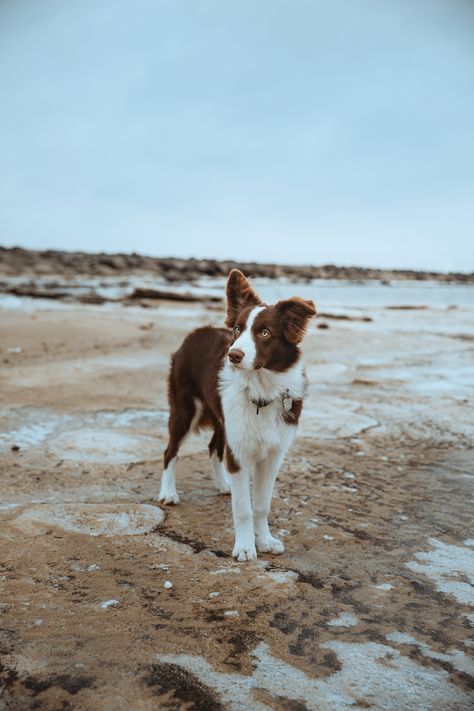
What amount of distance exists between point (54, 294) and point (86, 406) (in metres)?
12.5

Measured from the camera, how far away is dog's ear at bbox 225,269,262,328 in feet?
12.3

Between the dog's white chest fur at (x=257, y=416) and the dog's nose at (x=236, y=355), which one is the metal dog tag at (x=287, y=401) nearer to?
the dog's white chest fur at (x=257, y=416)

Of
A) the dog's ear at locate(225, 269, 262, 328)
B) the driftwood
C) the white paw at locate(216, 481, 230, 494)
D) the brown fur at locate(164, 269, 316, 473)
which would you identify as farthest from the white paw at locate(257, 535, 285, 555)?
the driftwood

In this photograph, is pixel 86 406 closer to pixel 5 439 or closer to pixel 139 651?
pixel 5 439

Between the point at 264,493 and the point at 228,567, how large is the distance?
0.54 metres

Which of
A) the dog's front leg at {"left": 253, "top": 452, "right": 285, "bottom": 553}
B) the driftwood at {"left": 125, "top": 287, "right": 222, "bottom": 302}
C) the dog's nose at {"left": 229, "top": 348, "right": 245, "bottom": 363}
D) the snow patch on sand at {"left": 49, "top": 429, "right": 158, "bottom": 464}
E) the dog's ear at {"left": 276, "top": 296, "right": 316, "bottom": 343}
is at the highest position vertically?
the dog's ear at {"left": 276, "top": 296, "right": 316, "bottom": 343}

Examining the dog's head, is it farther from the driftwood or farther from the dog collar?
the driftwood

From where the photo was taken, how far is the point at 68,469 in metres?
4.49

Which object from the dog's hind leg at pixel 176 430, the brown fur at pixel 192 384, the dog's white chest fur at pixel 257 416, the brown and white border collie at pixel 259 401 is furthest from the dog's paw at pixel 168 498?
the dog's white chest fur at pixel 257 416

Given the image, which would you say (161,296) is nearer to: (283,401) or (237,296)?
(237,296)

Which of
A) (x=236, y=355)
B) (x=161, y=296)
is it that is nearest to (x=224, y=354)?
(x=236, y=355)

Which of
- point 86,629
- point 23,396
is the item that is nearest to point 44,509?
point 86,629

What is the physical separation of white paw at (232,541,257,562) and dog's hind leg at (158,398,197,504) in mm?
945

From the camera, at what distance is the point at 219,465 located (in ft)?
14.4
